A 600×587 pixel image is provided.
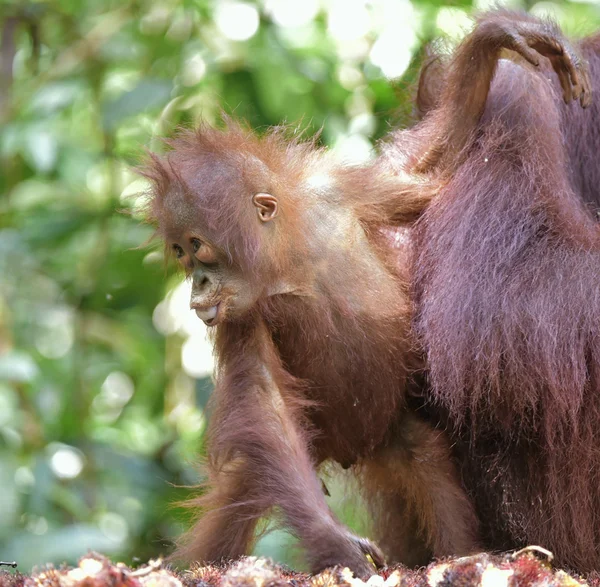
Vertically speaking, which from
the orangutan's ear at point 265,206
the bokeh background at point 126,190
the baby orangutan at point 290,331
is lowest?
the bokeh background at point 126,190

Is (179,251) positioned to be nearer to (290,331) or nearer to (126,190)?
(290,331)

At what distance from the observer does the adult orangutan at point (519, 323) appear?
1906 millimetres

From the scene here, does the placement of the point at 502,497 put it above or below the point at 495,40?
below

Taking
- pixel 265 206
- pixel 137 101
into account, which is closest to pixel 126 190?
pixel 137 101

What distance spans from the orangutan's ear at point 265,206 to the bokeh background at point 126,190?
752mm

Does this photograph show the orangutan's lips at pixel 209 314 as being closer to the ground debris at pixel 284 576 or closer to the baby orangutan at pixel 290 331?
the baby orangutan at pixel 290 331

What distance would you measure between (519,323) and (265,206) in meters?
0.54

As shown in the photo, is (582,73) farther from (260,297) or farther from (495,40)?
(260,297)

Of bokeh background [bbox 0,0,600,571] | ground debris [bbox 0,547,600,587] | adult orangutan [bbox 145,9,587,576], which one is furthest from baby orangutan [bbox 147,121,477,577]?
bokeh background [bbox 0,0,600,571]

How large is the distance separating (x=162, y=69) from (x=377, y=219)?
188 centimetres

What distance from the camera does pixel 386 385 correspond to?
6.54ft

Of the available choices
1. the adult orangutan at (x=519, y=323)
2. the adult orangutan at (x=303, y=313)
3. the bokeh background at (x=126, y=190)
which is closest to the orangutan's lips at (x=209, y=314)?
the adult orangutan at (x=303, y=313)

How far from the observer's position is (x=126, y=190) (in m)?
3.92

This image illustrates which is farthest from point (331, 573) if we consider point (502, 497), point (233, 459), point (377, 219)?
point (377, 219)
